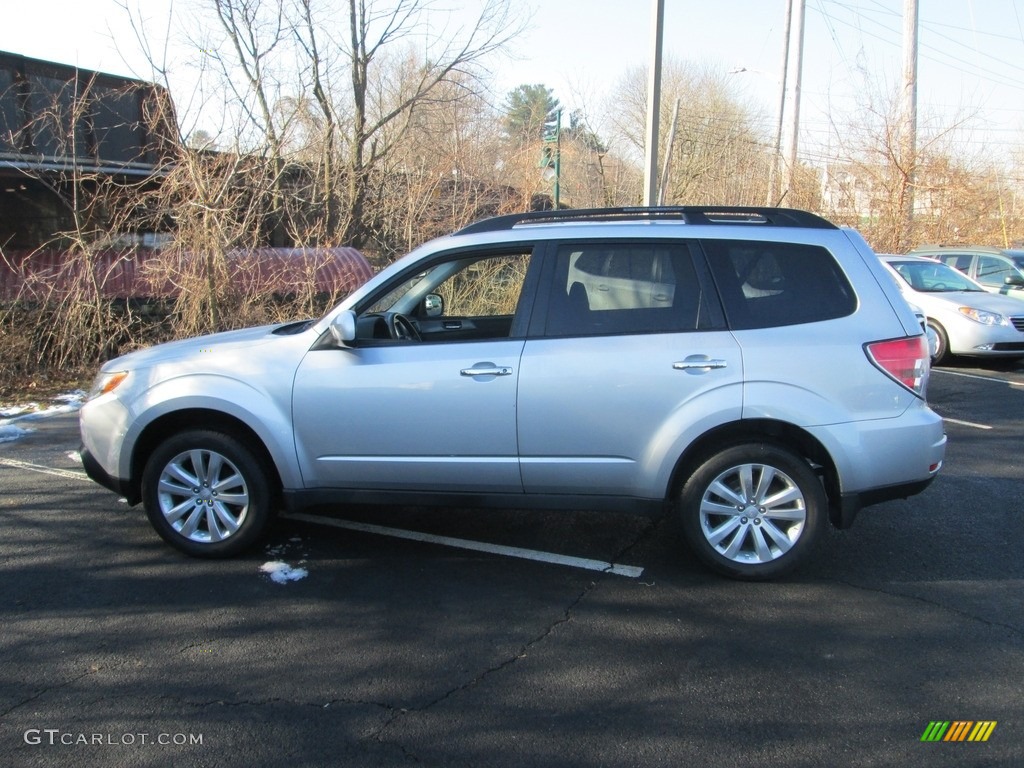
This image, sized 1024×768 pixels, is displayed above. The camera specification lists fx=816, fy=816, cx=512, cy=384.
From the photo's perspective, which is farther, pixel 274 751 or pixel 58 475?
pixel 58 475

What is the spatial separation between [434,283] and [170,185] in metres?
6.20

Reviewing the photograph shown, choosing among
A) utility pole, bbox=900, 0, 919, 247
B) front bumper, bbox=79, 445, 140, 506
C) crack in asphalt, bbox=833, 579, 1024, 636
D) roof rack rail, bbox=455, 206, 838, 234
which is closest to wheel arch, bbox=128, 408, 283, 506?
front bumper, bbox=79, 445, 140, 506

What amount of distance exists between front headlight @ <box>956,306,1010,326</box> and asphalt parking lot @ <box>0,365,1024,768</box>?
7308mm

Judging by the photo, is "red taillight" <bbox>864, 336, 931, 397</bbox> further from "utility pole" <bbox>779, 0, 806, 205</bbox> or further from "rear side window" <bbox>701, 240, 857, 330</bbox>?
"utility pole" <bbox>779, 0, 806, 205</bbox>

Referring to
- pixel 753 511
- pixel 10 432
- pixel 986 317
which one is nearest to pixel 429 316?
pixel 753 511

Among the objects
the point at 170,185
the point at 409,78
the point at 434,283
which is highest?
the point at 409,78

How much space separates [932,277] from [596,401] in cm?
1071

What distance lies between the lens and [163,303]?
10.5m

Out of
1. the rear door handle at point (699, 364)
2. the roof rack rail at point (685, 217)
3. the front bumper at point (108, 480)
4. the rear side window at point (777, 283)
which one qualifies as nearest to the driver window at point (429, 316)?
the roof rack rail at point (685, 217)

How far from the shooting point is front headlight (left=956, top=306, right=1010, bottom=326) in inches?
457

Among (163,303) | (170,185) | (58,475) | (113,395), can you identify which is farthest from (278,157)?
(113,395)

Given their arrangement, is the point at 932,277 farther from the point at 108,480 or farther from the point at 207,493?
the point at 108,480

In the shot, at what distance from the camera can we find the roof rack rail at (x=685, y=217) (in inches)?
178

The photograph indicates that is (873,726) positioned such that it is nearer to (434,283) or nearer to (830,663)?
(830,663)
